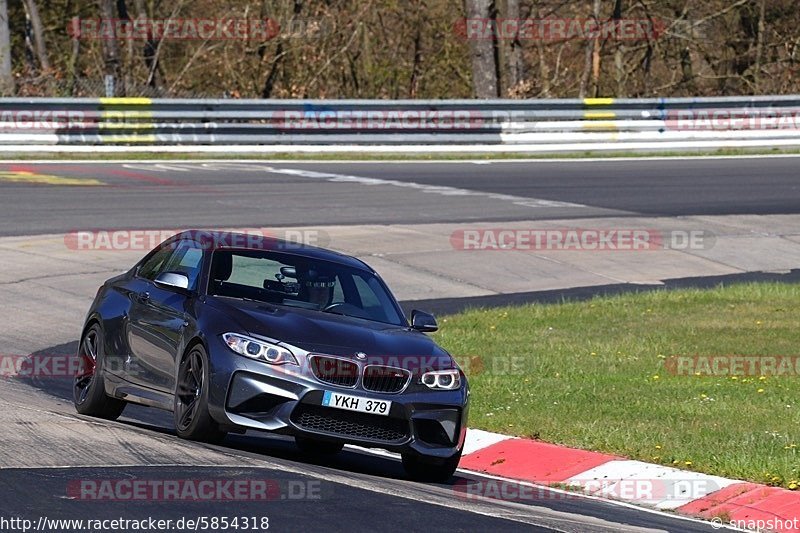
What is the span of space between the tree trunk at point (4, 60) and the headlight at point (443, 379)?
2490 centimetres

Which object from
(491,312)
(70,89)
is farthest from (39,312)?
(70,89)

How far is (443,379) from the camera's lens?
9.40 m

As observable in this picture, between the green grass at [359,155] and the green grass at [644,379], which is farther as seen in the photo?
the green grass at [359,155]

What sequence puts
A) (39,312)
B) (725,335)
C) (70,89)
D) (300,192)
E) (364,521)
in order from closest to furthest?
1. (364,521)
2. (725,335)
3. (39,312)
4. (300,192)
5. (70,89)

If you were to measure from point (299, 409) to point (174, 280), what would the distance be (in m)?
1.58

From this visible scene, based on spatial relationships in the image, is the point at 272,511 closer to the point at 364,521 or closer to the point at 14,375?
the point at 364,521

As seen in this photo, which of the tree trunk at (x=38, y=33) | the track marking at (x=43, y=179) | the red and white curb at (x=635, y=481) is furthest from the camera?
the tree trunk at (x=38, y=33)

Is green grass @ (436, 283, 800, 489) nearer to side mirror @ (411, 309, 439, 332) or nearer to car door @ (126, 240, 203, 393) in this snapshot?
side mirror @ (411, 309, 439, 332)

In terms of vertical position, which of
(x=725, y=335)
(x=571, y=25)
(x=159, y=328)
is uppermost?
(x=571, y=25)

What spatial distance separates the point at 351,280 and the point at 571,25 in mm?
33267

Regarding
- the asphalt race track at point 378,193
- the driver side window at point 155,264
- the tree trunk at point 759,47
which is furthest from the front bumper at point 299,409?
the tree trunk at point 759,47

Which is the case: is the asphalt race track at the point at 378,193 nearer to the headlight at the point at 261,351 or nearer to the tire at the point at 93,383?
the tire at the point at 93,383

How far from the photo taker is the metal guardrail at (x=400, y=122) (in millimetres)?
29172

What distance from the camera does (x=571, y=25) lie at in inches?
1673
